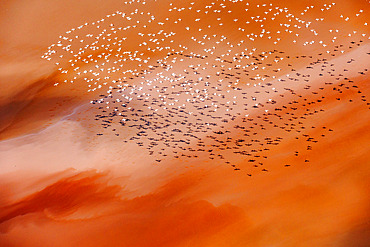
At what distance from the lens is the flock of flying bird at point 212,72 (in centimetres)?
189

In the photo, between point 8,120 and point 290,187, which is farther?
point 8,120

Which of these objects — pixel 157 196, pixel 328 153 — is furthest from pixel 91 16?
pixel 328 153

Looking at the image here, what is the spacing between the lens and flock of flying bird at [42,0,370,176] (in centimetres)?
189

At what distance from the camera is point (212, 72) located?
2260mm

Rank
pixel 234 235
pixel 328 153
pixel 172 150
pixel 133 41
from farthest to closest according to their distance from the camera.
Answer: pixel 133 41, pixel 172 150, pixel 328 153, pixel 234 235

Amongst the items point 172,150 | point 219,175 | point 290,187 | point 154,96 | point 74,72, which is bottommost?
point 290,187

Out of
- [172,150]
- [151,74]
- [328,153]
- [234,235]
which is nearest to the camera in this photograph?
[234,235]

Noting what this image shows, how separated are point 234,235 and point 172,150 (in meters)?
0.50

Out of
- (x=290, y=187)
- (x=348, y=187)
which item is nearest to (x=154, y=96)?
(x=290, y=187)

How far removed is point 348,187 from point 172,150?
0.65m

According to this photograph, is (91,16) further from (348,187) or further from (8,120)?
(348,187)

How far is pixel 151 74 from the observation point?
7.53 feet

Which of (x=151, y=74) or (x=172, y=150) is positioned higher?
(x=151, y=74)

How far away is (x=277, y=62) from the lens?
2.25 metres
